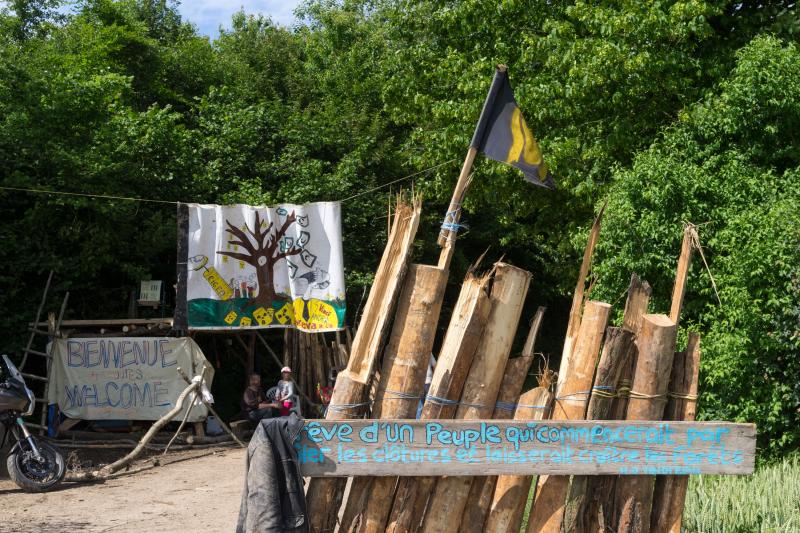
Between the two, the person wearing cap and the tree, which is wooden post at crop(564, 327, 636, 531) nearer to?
the person wearing cap

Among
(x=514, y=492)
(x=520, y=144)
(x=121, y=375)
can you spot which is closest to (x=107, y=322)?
(x=121, y=375)

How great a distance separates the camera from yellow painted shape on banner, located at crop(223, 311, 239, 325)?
14.5 meters

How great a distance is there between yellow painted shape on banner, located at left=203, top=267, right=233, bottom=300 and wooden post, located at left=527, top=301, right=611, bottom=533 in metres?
9.86

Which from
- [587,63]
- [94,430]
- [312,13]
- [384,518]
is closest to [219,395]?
[94,430]

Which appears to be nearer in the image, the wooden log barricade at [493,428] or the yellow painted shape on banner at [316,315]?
the wooden log barricade at [493,428]

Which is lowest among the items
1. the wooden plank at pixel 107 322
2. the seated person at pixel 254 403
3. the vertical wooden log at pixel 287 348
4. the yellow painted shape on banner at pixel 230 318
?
the seated person at pixel 254 403

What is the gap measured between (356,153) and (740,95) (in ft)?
31.4

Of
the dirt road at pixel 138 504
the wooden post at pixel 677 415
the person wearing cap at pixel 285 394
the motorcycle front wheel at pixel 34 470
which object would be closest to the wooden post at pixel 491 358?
the wooden post at pixel 677 415

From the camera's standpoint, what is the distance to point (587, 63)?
556 inches

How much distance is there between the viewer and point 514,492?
206 inches

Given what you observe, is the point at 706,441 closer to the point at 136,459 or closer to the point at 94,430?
the point at 136,459

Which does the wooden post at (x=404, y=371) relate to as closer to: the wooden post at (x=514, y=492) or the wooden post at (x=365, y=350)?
the wooden post at (x=365, y=350)

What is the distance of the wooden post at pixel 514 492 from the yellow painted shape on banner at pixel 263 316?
9850 mm

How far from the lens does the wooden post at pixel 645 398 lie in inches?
211
